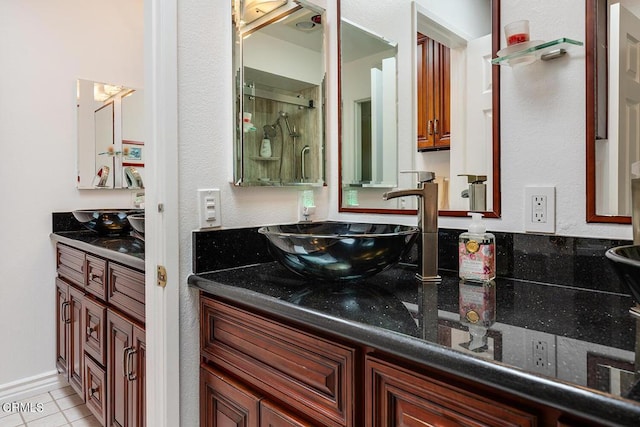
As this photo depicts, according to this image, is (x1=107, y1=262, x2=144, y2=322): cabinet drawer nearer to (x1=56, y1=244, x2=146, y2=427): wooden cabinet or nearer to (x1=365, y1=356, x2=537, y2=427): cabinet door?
(x1=56, y1=244, x2=146, y2=427): wooden cabinet

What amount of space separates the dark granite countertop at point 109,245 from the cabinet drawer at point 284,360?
48cm

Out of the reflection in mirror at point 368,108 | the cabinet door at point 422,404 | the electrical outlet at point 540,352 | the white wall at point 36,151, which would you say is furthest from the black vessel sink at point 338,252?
the white wall at point 36,151

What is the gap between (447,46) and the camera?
1.27 metres

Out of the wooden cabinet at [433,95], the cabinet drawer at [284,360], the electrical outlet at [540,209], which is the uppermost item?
the wooden cabinet at [433,95]

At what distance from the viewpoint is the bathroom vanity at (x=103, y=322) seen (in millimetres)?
1491

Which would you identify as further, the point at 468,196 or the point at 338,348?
the point at 468,196

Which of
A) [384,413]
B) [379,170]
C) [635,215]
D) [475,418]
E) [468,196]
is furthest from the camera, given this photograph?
[379,170]

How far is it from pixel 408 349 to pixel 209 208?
79cm

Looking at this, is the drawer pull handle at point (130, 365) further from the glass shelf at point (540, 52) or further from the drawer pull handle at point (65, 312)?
the glass shelf at point (540, 52)

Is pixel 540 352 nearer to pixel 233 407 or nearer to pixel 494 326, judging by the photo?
pixel 494 326

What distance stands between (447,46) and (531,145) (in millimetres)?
422

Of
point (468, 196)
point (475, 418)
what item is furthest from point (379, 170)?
point (475, 418)

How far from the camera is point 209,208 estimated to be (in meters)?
1.24

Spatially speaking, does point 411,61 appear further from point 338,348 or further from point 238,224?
point 338,348
